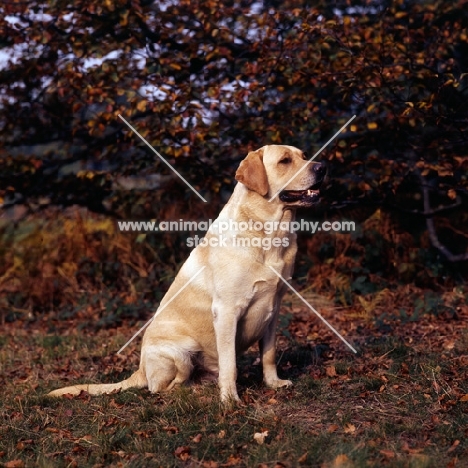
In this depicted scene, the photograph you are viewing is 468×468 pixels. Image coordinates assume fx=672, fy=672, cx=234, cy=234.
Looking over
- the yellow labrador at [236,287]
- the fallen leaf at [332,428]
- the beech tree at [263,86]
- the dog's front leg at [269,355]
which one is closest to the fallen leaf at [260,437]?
the fallen leaf at [332,428]

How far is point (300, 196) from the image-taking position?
4.92 meters

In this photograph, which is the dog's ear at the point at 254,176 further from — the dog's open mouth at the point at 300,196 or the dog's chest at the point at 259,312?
the dog's chest at the point at 259,312

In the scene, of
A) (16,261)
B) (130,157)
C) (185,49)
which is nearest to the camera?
(185,49)

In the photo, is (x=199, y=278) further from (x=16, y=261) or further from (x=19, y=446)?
(x=16, y=261)

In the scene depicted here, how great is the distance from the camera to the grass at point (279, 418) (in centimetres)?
366

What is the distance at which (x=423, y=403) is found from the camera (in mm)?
4348

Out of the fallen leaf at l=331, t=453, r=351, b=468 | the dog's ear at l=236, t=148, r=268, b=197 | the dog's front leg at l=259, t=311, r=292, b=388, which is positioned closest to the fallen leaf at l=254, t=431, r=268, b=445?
the fallen leaf at l=331, t=453, r=351, b=468

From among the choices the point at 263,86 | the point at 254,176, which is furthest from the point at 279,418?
the point at 263,86

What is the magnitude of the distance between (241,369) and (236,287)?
1.27 meters

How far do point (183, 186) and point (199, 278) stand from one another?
404 centimetres

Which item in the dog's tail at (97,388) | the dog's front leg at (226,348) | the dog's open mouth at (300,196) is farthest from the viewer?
the dog's tail at (97,388)

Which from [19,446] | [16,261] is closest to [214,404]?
[19,446]

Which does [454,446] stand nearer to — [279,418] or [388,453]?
[388,453]

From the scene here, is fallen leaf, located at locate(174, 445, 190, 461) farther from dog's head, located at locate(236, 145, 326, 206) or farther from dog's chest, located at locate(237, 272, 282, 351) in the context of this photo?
dog's head, located at locate(236, 145, 326, 206)
